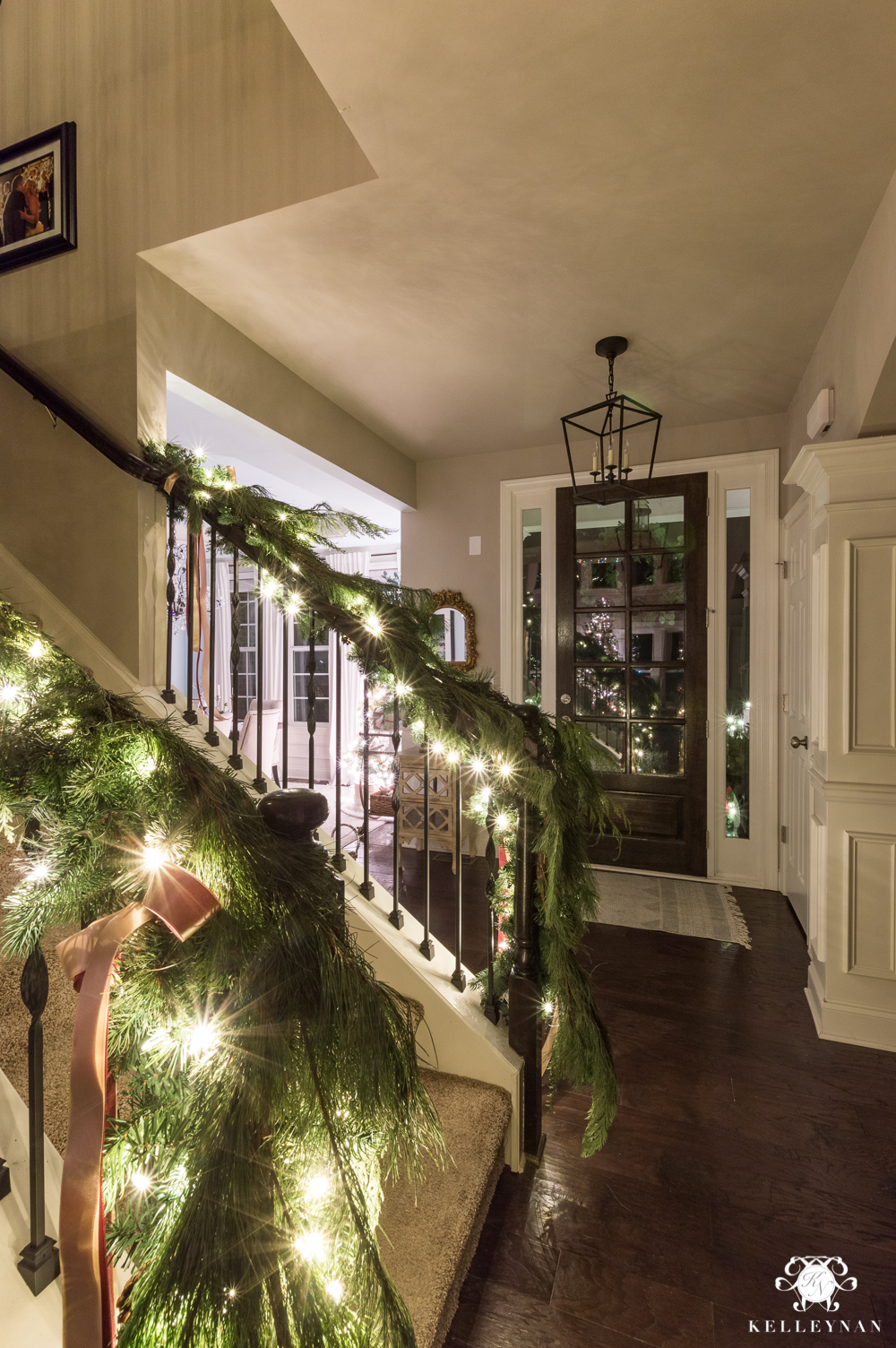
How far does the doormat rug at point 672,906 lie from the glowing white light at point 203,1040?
260cm

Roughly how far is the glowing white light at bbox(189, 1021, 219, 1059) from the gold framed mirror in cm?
366

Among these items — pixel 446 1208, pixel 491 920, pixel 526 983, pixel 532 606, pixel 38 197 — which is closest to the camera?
pixel 446 1208

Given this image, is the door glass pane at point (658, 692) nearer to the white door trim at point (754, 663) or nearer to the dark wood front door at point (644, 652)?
the dark wood front door at point (644, 652)

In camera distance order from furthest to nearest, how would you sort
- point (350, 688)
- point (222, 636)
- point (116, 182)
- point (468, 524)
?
point (222, 636), point (350, 688), point (468, 524), point (116, 182)

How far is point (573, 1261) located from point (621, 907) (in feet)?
6.62

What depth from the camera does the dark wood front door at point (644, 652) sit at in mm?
3670

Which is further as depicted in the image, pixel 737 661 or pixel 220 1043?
pixel 737 661

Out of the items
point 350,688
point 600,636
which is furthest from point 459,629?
point 350,688

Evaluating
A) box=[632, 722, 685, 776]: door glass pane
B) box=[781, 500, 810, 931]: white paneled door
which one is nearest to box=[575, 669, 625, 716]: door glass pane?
box=[632, 722, 685, 776]: door glass pane

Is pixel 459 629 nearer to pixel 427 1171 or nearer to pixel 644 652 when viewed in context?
pixel 644 652

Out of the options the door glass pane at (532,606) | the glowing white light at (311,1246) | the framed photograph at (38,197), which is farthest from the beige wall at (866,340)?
the framed photograph at (38,197)

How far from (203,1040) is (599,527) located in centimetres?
382

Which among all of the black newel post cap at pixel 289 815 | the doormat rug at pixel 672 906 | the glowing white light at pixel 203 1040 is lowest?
the doormat rug at pixel 672 906

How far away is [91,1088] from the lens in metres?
0.45
